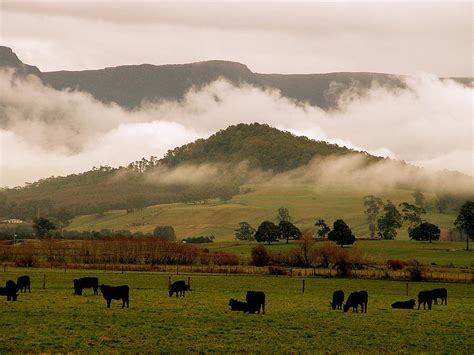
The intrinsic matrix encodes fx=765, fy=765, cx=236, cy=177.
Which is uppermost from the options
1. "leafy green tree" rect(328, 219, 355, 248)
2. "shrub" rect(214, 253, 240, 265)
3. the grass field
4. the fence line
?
"leafy green tree" rect(328, 219, 355, 248)

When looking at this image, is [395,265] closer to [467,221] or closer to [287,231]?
[287,231]

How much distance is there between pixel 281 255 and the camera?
5148 inches

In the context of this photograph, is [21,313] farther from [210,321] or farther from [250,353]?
[250,353]

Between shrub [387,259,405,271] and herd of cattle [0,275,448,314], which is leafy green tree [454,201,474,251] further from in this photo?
herd of cattle [0,275,448,314]

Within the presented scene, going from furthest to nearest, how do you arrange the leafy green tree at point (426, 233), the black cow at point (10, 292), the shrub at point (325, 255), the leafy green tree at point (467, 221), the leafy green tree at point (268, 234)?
1. the leafy green tree at point (426, 233)
2. the leafy green tree at point (268, 234)
3. the leafy green tree at point (467, 221)
4. the shrub at point (325, 255)
5. the black cow at point (10, 292)

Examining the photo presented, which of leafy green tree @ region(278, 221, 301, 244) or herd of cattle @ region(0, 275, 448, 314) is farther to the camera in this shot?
leafy green tree @ region(278, 221, 301, 244)

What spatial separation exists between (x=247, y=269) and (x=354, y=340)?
67206 millimetres

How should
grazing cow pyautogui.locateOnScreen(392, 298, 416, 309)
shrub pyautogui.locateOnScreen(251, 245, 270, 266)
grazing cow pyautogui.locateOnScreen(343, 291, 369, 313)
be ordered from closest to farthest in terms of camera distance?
grazing cow pyautogui.locateOnScreen(343, 291, 369, 313) → grazing cow pyautogui.locateOnScreen(392, 298, 416, 309) → shrub pyautogui.locateOnScreen(251, 245, 270, 266)

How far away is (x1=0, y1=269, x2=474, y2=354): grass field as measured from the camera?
3631 cm

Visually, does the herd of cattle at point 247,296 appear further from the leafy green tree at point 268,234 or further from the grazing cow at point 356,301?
the leafy green tree at point 268,234

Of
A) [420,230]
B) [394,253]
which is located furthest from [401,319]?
[420,230]

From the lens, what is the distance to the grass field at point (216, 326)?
1430 inches

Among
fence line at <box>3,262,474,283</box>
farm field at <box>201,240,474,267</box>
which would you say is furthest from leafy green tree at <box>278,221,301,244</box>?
fence line at <box>3,262,474,283</box>

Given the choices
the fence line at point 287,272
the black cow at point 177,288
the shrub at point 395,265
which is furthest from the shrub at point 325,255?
the black cow at point 177,288
